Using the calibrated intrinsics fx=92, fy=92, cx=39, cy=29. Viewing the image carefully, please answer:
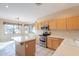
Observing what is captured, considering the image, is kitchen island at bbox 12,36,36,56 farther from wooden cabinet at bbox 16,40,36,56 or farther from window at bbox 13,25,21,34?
window at bbox 13,25,21,34

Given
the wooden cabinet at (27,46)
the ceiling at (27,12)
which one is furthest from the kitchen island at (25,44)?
the ceiling at (27,12)

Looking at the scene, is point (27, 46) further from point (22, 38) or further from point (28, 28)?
point (28, 28)

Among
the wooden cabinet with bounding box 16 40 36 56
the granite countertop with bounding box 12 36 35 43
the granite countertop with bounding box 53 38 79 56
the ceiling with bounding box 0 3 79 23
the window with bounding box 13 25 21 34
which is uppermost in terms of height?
the ceiling with bounding box 0 3 79 23

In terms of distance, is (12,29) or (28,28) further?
(28,28)

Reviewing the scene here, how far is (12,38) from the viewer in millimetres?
1313

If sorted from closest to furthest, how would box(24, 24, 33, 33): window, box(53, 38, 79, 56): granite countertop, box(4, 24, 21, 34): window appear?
1. box(53, 38, 79, 56): granite countertop
2. box(4, 24, 21, 34): window
3. box(24, 24, 33, 33): window

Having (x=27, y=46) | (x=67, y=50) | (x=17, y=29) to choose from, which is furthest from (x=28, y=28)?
(x=67, y=50)

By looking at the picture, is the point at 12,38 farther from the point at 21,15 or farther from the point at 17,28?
the point at 21,15

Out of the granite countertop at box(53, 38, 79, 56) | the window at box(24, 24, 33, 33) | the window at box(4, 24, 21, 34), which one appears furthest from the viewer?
the window at box(24, 24, 33, 33)

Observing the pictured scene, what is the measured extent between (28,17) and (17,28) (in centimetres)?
24

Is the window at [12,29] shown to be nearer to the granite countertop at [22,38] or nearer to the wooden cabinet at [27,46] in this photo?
the granite countertop at [22,38]

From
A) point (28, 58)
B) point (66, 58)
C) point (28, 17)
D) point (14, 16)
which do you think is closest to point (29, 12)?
point (28, 17)

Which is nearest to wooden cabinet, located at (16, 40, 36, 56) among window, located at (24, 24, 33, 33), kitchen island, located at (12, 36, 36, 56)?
kitchen island, located at (12, 36, 36, 56)

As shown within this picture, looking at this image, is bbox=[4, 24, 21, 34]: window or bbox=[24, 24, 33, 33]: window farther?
bbox=[24, 24, 33, 33]: window
